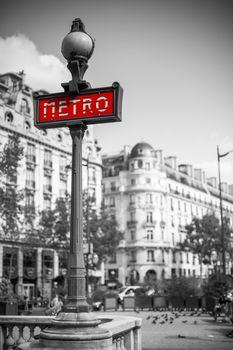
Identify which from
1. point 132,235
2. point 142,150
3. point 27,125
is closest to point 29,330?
point 27,125

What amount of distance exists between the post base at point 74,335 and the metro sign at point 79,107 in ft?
9.63

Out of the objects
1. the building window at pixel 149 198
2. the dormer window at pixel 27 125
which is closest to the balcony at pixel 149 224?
the building window at pixel 149 198

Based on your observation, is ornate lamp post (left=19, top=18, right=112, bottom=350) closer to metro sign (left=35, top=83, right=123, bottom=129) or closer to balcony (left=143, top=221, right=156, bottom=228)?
metro sign (left=35, top=83, right=123, bottom=129)

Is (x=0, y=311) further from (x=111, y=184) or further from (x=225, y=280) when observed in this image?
(x=111, y=184)

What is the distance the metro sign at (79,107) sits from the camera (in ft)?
24.2

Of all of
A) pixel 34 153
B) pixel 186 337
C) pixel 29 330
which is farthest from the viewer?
pixel 34 153

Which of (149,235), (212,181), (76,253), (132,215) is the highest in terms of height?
(212,181)

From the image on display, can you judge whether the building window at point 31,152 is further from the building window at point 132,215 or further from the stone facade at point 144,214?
the building window at point 132,215

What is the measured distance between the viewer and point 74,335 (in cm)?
637

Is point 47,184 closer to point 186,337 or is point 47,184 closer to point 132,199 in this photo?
point 132,199

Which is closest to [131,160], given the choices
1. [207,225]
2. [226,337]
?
[207,225]

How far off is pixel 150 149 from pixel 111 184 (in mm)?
7694

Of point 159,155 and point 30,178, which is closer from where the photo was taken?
point 30,178

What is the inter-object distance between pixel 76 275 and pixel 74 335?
842mm
